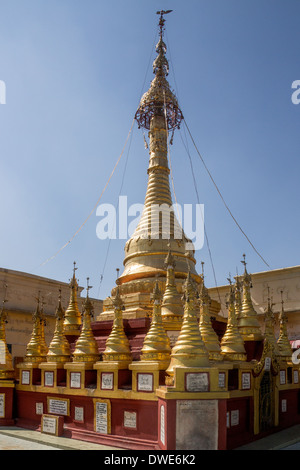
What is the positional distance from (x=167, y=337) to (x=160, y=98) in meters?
15.3

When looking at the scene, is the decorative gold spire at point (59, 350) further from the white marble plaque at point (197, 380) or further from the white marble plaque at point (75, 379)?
the white marble plaque at point (197, 380)

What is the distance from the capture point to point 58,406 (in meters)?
16.1

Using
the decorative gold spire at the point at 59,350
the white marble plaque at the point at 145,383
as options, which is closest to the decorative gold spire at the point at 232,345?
the white marble plaque at the point at 145,383

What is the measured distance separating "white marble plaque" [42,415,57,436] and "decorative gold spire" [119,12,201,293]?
24.5 feet

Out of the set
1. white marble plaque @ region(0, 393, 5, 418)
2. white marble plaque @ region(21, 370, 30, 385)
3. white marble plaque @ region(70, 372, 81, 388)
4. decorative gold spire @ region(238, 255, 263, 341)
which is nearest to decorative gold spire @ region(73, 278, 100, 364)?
white marble plaque @ region(70, 372, 81, 388)

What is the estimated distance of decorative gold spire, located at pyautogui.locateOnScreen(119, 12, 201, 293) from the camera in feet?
72.5

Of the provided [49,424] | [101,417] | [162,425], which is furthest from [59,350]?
[162,425]

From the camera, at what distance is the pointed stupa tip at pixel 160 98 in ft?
83.3

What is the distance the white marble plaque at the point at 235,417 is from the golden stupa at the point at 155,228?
225 inches

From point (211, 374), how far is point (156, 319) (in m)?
3.37

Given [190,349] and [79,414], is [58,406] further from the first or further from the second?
[190,349]

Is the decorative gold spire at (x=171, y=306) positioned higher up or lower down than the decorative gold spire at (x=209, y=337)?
higher up
